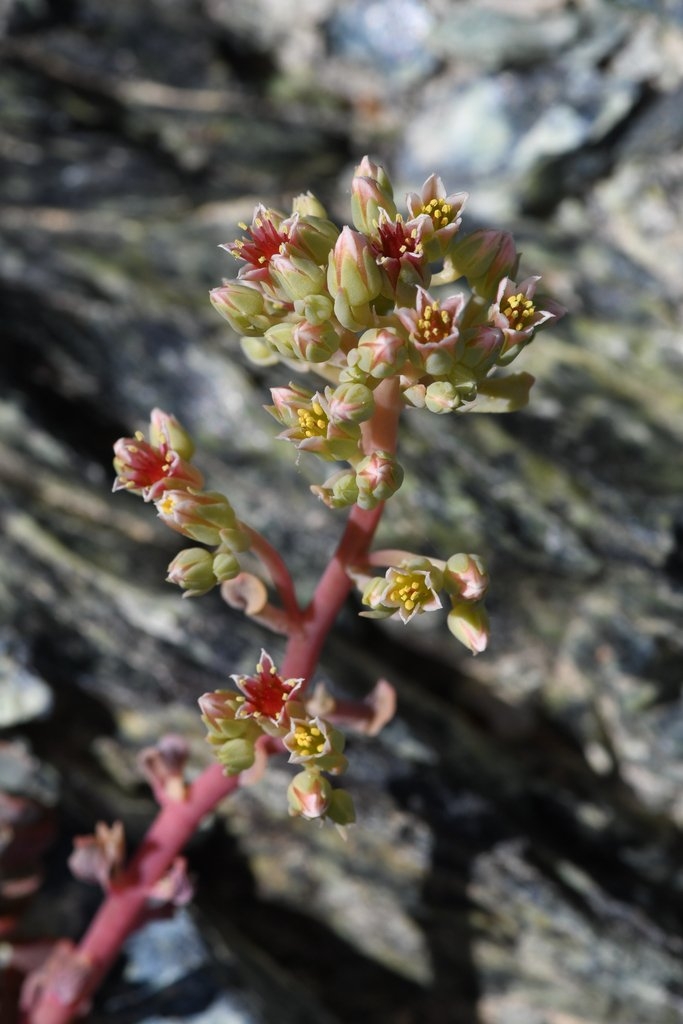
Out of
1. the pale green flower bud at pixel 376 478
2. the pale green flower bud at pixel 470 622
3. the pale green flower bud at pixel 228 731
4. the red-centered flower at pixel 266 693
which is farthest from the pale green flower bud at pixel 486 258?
the pale green flower bud at pixel 228 731

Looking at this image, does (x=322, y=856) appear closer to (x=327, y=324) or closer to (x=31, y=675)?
(x=31, y=675)

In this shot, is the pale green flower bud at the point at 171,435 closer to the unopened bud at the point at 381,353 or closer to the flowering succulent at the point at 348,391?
the flowering succulent at the point at 348,391

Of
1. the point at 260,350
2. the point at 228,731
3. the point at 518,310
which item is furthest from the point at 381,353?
the point at 228,731

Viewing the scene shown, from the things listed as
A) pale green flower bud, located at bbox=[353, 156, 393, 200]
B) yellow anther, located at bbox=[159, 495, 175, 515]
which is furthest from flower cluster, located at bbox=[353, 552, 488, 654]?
pale green flower bud, located at bbox=[353, 156, 393, 200]

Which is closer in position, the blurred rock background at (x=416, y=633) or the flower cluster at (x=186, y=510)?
the flower cluster at (x=186, y=510)

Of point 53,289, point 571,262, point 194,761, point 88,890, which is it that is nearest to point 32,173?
point 53,289

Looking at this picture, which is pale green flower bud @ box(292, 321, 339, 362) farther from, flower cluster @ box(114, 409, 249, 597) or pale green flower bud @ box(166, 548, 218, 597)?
pale green flower bud @ box(166, 548, 218, 597)
